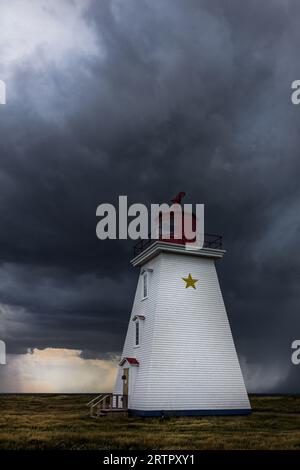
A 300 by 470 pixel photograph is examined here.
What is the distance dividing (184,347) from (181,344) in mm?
265

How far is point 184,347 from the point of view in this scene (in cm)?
2833

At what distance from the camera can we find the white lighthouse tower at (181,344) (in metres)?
27.3

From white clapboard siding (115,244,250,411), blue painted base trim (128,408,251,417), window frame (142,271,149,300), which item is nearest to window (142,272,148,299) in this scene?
window frame (142,271,149,300)

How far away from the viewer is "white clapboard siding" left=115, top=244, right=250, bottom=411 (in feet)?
89.5

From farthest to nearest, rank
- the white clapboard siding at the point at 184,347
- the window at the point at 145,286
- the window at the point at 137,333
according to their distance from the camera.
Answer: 1. the window at the point at 145,286
2. the window at the point at 137,333
3. the white clapboard siding at the point at 184,347

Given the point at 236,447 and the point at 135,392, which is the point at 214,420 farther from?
the point at 236,447

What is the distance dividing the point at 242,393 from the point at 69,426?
11730 mm

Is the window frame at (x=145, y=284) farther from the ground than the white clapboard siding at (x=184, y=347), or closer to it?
farther from the ground

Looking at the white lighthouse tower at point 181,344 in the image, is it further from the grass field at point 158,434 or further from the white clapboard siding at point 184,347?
the grass field at point 158,434

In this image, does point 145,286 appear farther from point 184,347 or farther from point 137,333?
point 184,347

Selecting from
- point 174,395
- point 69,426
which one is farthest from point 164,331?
point 69,426

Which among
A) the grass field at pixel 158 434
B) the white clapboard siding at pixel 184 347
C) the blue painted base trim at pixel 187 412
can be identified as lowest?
the blue painted base trim at pixel 187 412

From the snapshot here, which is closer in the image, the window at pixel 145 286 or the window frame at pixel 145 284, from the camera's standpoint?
the window frame at pixel 145 284

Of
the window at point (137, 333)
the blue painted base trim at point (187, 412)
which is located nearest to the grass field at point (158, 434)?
the blue painted base trim at point (187, 412)
